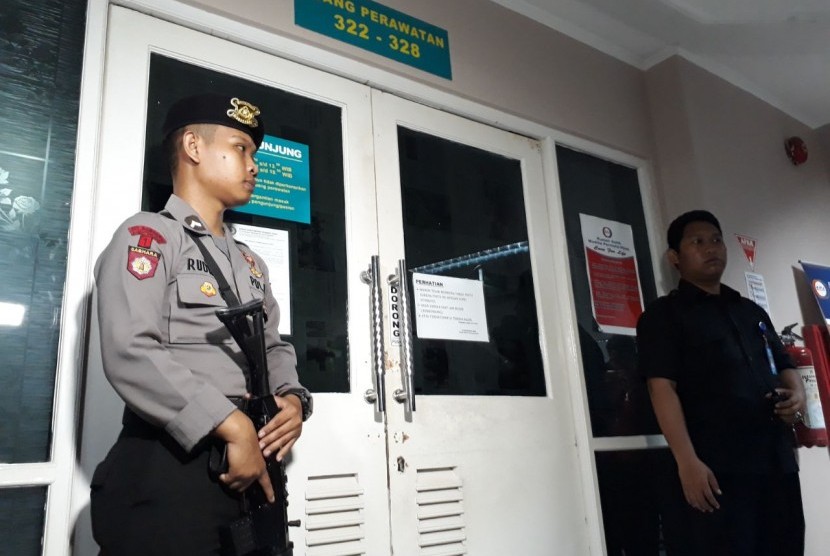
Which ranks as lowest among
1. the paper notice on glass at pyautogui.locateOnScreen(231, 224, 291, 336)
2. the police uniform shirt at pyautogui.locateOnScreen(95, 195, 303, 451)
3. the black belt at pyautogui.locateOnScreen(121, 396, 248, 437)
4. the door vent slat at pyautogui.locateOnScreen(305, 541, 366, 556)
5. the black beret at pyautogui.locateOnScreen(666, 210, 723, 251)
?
the door vent slat at pyautogui.locateOnScreen(305, 541, 366, 556)

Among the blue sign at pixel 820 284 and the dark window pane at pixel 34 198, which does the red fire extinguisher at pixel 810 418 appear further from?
the dark window pane at pixel 34 198

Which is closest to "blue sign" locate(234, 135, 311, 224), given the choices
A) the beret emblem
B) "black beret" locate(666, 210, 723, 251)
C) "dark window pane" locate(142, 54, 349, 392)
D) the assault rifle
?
"dark window pane" locate(142, 54, 349, 392)

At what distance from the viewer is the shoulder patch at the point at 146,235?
110 cm

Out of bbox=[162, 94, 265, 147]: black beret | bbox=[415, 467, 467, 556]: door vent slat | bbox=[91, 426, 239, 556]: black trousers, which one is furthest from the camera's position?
bbox=[415, 467, 467, 556]: door vent slat

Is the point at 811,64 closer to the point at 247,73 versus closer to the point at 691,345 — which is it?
the point at 691,345

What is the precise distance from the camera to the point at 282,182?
1.80 m

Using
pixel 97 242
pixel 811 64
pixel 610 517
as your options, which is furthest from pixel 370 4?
pixel 811 64

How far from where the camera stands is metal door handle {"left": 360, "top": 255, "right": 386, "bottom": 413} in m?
1.78

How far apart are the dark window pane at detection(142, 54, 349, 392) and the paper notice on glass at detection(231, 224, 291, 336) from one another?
0.8 inches

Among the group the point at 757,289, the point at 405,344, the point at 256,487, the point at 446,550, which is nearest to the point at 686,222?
the point at 757,289

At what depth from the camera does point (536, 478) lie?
2086 mm

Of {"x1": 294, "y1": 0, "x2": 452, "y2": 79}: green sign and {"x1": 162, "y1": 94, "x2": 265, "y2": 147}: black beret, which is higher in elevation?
{"x1": 294, "y1": 0, "x2": 452, "y2": 79}: green sign

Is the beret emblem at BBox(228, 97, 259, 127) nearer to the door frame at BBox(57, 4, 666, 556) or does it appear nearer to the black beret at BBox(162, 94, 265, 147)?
the black beret at BBox(162, 94, 265, 147)

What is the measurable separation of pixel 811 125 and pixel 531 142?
2.42m
